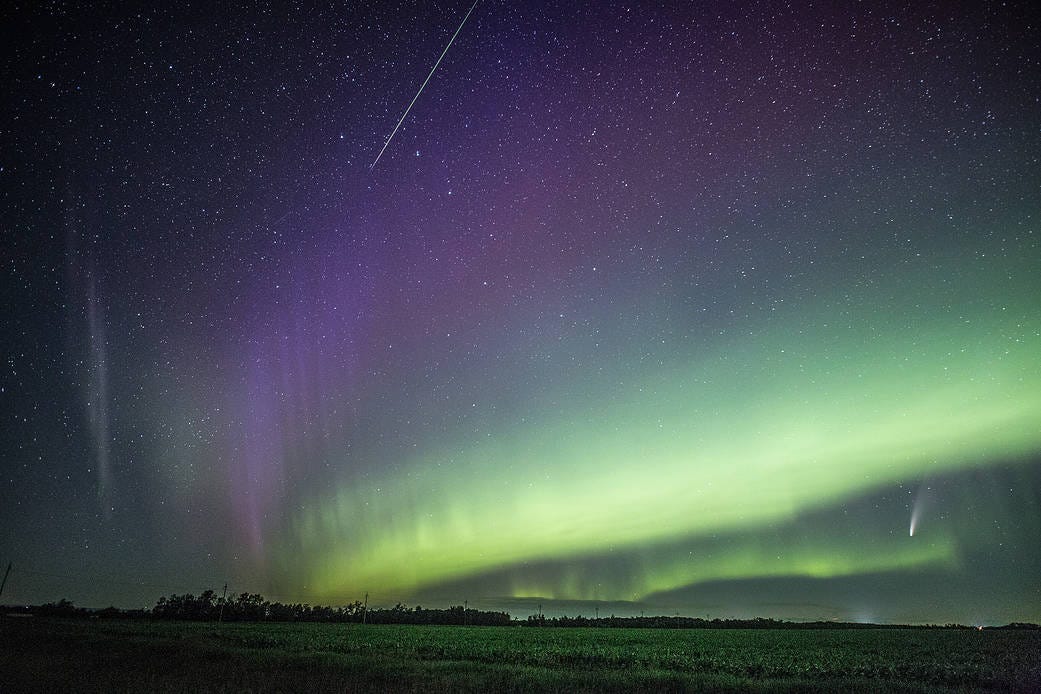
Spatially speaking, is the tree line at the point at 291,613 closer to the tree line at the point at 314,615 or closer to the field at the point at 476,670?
the tree line at the point at 314,615

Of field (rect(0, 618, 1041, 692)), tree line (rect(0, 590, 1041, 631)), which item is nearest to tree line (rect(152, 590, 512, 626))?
tree line (rect(0, 590, 1041, 631))

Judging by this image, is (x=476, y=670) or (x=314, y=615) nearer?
(x=476, y=670)

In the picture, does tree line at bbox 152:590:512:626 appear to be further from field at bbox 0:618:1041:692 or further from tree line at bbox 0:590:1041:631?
field at bbox 0:618:1041:692

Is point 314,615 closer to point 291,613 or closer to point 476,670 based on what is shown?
point 291,613

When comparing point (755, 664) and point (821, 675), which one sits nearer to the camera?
point (821, 675)

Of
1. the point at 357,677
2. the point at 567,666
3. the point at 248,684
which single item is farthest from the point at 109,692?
the point at 567,666

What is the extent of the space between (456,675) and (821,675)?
45.6 ft

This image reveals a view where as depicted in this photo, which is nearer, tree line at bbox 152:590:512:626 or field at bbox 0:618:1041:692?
field at bbox 0:618:1041:692

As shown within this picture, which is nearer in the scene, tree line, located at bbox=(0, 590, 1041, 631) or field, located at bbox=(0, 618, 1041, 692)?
field, located at bbox=(0, 618, 1041, 692)

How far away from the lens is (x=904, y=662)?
25234mm

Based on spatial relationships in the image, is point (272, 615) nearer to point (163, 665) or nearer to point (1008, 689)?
point (163, 665)

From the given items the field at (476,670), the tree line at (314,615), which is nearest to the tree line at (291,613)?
the tree line at (314,615)

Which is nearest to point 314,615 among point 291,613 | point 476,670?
point 291,613

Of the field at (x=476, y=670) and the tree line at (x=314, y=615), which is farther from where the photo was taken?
the tree line at (x=314, y=615)
